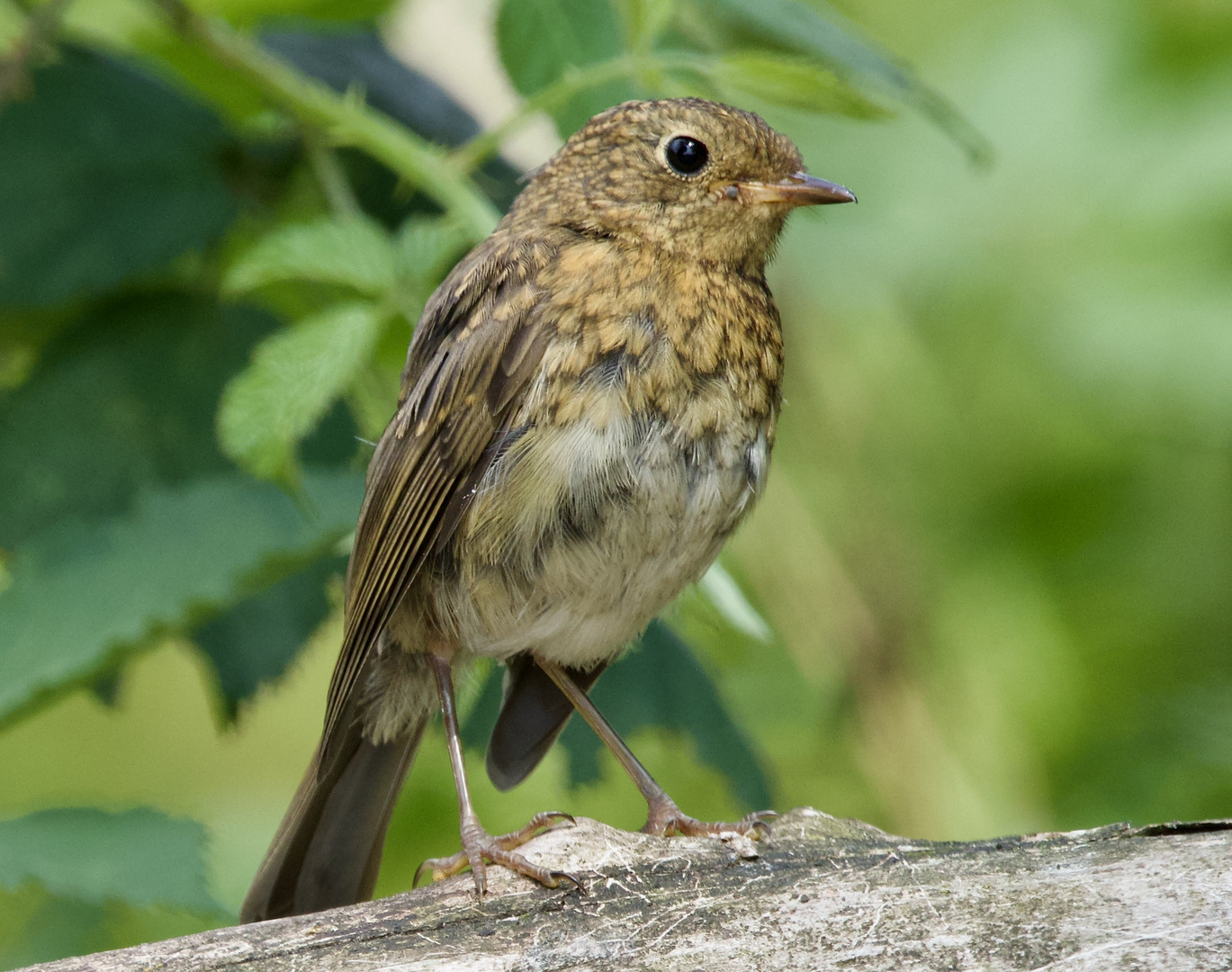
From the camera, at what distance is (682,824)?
288 cm

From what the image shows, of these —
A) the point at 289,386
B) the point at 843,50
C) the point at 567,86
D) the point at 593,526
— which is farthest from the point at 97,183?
the point at 843,50

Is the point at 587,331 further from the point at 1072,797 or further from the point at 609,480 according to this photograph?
the point at 1072,797

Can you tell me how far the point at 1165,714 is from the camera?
3.62 meters

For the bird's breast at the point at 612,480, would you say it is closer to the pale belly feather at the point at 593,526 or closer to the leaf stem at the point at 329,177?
the pale belly feather at the point at 593,526

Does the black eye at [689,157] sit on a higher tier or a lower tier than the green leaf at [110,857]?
higher

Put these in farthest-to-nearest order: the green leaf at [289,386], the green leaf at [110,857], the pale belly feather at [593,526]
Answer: the pale belly feather at [593,526]
the green leaf at [289,386]
the green leaf at [110,857]

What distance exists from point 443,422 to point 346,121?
77cm

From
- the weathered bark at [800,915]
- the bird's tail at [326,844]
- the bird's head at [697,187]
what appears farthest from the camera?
the bird's tail at [326,844]

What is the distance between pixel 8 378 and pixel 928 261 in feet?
8.98

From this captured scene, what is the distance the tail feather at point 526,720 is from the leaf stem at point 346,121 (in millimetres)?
975

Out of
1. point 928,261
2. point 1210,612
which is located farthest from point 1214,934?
point 928,261

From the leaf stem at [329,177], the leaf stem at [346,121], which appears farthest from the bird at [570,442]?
the leaf stem at [329,177]

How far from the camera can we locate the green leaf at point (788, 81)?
260 centimetres

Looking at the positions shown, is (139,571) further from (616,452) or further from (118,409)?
(616,452)
